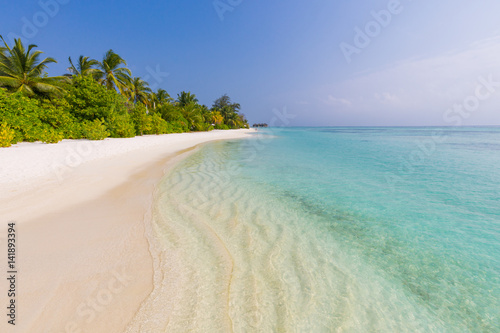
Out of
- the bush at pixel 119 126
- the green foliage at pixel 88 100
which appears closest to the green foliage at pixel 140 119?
the bush at pixel 119 126

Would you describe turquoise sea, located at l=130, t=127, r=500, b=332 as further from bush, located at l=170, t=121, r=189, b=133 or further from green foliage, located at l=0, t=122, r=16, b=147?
bush, located at l=170, t=121, r=189, b=133

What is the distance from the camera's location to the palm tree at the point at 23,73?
1906cm

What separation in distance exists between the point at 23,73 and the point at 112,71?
10567mm

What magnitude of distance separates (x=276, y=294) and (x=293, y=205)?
369 centimetres

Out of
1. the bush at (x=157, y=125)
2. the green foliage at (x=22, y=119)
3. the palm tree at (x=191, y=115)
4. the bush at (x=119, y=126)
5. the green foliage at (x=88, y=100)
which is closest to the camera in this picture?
the green foliage at (x=22, y=119)

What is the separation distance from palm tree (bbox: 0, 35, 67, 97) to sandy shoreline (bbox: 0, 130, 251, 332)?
18852 mm

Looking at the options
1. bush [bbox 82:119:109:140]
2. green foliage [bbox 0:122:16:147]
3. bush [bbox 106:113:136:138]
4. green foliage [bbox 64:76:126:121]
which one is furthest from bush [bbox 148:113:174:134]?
green foliage [bbox 0:122:16:147]

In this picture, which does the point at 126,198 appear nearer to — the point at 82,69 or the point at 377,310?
the point at 377,310

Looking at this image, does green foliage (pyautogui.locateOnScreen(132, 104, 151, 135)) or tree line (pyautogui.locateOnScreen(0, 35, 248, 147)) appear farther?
green foliage (pyautogui.locateOnScreen(132, 104, 151, 135))

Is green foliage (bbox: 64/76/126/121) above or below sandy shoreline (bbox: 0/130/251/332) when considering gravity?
above

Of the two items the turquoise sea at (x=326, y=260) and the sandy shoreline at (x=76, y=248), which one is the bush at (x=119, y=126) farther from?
the turquoise sea at (x=326, y=260)

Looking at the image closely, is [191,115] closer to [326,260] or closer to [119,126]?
[119,126]

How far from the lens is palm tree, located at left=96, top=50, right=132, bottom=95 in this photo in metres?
28.7

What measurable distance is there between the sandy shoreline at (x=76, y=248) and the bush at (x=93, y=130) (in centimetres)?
1214
